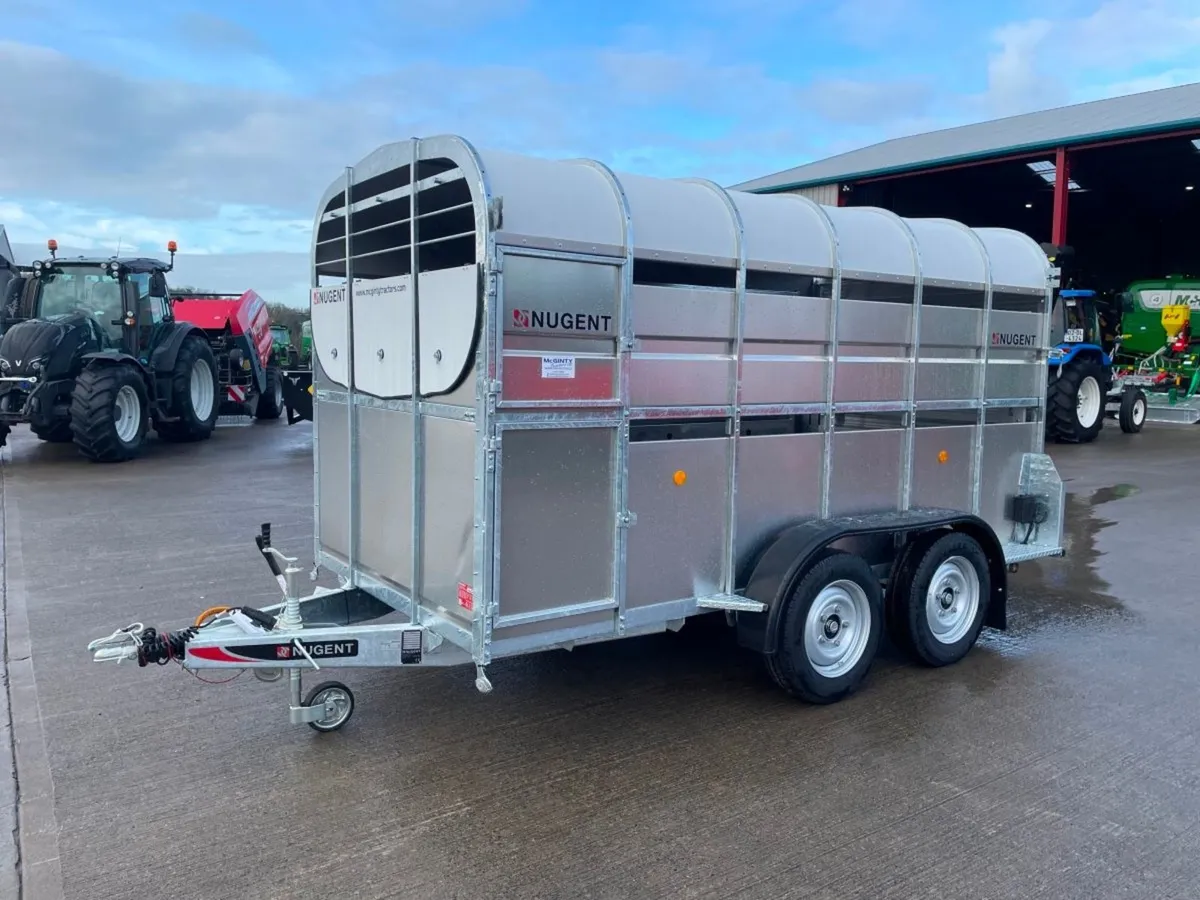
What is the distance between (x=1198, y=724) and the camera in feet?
14.7

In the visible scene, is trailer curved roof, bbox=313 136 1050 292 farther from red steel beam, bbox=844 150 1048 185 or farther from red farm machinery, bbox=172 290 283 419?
red steel beam, bbox=844 150 1048 185

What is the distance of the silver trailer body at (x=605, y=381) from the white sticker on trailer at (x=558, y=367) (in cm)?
1

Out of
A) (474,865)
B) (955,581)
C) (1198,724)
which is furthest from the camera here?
(955,581)

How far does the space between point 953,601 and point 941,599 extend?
0.12 meters

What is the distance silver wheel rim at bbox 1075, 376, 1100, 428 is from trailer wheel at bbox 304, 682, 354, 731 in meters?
15.6

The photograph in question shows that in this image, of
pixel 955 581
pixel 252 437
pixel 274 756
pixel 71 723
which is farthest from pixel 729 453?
pixel 252 437

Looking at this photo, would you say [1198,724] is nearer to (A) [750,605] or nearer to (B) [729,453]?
(A) [750,605]

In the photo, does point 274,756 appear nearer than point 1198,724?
Yes

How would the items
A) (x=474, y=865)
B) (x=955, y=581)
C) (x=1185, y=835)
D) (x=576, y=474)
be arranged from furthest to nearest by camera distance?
1. (x=955, y=581)
2. (x=576, y=474)
3. (x=1185, y=835)
4. (x=474, y=865)

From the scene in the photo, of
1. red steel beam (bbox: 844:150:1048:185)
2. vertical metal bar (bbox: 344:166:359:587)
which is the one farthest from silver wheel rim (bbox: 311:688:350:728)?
red steel beam (bbox: 844:150:1048:185)

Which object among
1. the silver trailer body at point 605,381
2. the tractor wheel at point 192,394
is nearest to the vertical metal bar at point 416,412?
the silver trailer body at point 605,381

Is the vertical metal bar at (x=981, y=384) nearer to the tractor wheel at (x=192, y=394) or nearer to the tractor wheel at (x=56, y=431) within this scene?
the tractor wheel at (x=56, y=431)

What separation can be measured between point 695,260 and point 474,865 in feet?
8.75

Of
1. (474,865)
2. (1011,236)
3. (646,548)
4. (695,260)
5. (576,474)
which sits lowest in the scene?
(474,865)
